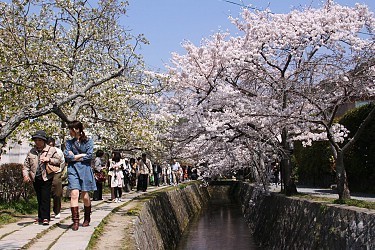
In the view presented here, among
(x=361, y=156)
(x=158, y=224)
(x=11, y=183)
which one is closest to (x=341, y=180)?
(x=158, y=224)

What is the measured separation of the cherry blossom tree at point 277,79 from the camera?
10.6 metres

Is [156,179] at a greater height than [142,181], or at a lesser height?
greater

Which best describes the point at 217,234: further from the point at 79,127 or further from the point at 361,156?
the point at 79,127

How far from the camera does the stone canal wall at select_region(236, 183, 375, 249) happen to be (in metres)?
7.05

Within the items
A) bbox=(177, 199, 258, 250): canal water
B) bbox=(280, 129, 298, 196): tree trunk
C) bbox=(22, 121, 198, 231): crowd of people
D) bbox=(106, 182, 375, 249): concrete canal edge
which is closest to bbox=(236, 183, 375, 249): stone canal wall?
bbox=(106, 182, 375, 249): concrete canal edge

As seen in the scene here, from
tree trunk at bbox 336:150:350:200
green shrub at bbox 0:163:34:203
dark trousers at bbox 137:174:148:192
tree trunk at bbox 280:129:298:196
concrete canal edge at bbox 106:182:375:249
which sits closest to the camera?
concrete canal edge at bbox 106:182:375:249

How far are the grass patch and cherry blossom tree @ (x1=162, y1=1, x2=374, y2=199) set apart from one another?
16.0 feet

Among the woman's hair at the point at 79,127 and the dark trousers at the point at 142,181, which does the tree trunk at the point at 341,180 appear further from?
the dark trousers at the point at 142,181

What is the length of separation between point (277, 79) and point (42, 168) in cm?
664

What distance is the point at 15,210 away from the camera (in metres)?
10.8

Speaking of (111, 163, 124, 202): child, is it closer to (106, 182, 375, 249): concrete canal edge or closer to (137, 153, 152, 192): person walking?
(106, 182, 375, 249): concrete canal edge

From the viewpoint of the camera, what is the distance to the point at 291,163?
14703mm


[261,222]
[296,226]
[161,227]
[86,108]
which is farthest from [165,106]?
[296,226]

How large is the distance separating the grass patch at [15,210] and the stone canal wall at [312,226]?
19.7ft
